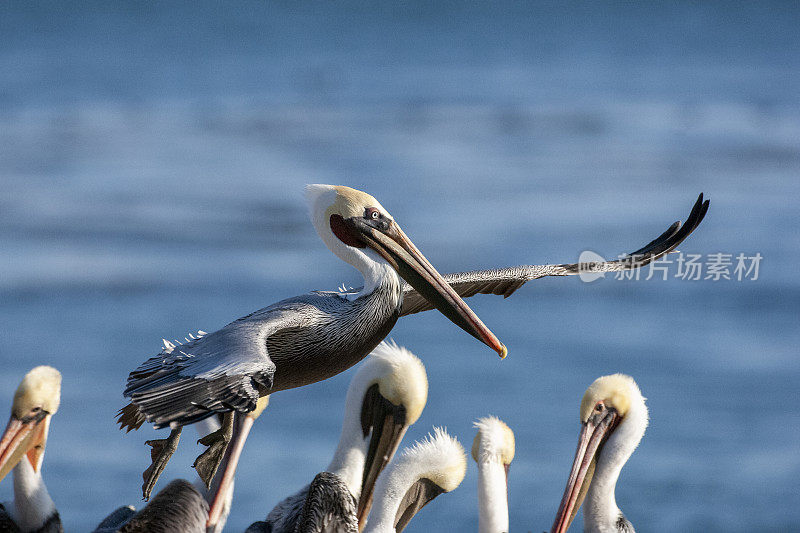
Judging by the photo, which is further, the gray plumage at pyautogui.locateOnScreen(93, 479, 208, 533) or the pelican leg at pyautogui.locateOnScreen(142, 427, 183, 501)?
the pelican leg at pyautogui.locateOnScreen(142, 427, 183, 501)

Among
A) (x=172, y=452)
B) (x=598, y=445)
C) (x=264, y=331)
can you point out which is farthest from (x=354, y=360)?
(x=598, y=445)

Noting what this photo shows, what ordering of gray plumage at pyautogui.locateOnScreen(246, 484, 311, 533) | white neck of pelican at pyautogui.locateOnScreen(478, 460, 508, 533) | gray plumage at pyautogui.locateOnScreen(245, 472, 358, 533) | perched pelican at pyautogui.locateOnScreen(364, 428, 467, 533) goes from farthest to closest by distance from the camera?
1. white neck of pelican at pyautogui.locateOnScreen(478, 460, 508, 533)
2. perched pelican at pyautogui.locateOnScreen(364, 428, 467, 533)
3. gray plumage at pyautogui.locateOnScreen(246, 484, 311, 533)
4. gray plumage at pyautogui.locateOnScreen(245, 472, 358, 533)

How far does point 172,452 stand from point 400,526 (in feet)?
5.26

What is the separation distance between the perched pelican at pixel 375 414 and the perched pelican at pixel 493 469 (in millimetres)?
364

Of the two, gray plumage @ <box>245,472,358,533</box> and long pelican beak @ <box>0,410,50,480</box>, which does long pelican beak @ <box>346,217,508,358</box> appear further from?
long pelican beak @ <box>0,410,50,480</box>

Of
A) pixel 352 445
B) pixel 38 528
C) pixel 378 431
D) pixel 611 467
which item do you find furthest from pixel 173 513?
pixel 611 467

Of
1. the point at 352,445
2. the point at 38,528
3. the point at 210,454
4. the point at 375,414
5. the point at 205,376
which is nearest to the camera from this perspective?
the point at 205,376

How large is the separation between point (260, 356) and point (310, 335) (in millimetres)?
577

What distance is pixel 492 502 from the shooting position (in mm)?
6656

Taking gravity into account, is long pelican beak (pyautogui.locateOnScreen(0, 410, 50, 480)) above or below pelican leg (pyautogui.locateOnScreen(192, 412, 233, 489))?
above

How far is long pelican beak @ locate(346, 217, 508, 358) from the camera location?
627 centimetres

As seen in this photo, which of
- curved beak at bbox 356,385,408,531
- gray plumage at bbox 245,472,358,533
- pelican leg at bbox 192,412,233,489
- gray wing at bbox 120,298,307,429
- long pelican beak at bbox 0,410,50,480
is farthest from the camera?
long pelican beak at bbox 0,410,50,480

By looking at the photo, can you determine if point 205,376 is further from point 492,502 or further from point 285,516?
point 492,502

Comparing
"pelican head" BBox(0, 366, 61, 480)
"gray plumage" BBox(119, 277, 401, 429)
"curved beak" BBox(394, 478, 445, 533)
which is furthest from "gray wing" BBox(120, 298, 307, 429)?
"pelican head" BBox(0, 366, 61, 480)
